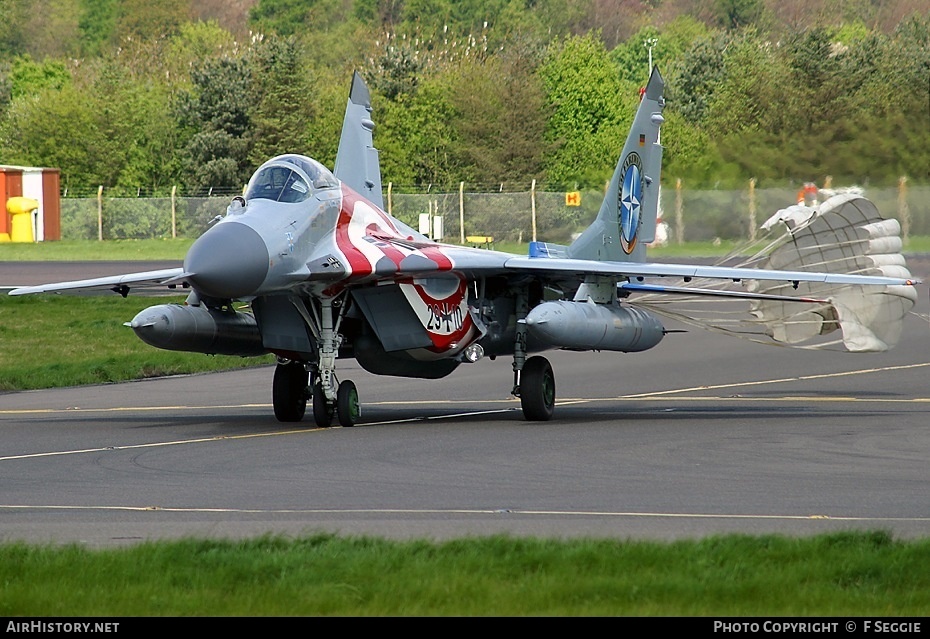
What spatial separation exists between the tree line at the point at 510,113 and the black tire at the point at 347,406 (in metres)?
14.1

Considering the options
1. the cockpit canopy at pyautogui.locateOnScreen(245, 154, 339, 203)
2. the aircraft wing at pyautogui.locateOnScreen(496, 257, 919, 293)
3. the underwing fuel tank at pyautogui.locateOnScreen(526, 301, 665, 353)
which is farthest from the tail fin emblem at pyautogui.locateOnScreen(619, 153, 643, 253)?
the cockpit canopy at pyautogui.locateOnScreen(245, 154, 339, 203)

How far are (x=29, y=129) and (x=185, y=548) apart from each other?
2770 inches

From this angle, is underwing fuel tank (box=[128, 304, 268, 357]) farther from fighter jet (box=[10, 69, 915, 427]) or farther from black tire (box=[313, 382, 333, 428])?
black tire (box=[313, 382, 333, 428])

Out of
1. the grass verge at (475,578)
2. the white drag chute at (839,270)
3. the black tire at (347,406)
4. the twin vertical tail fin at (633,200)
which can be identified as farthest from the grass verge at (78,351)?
the grass verge at (475,578)

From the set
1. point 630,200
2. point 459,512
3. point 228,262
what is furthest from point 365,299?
point 459,512

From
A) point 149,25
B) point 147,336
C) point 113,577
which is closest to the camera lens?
point 113,577

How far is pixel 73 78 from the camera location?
96.8 metres

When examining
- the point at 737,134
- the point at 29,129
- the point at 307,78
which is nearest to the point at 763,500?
the point at 737,134

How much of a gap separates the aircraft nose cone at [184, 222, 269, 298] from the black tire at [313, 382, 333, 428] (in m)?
1.88

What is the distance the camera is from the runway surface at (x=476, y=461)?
10516 millimetres

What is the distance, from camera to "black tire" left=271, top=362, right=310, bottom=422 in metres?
18.0

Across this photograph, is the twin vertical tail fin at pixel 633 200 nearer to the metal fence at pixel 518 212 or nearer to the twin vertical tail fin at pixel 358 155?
the twin vertical tail fin at pixel 358 155

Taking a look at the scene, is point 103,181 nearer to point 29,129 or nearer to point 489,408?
point 29,129

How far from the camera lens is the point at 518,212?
54594mm
